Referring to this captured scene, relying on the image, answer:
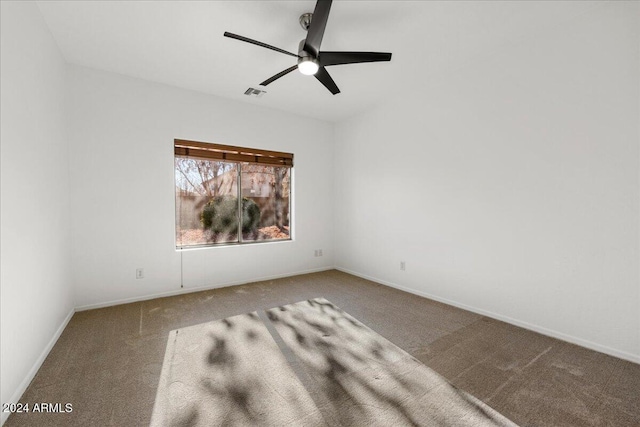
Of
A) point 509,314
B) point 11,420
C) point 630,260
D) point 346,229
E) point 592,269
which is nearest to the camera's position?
point 11,420

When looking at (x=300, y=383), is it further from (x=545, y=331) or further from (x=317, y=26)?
(x=317, y=26)

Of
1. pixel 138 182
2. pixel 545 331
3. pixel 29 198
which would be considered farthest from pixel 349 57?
pixel 545 331

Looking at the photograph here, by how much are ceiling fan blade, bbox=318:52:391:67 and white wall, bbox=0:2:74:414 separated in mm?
2095

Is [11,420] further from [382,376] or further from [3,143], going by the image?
[382,376]

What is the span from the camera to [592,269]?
224 centimetres

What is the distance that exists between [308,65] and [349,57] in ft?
1.17

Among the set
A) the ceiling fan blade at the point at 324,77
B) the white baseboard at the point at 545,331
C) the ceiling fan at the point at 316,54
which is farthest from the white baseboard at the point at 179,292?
the ceiling fan at the point at 316,54

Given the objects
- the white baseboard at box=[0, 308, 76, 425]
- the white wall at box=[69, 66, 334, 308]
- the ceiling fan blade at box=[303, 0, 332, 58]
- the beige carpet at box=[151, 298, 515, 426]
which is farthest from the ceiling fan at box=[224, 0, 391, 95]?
the white baseboard at box=[0, 308, 76, 425]

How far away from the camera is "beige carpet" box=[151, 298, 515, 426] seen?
59.1 inches

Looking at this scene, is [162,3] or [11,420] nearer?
[11,420]

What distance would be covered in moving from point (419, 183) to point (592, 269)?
6.08 ft

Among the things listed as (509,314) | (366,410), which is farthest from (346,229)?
(366,410)

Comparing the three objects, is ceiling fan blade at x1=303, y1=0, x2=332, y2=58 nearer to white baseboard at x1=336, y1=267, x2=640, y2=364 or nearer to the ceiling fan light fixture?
the ceiling fan light fixture

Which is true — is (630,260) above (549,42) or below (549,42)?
below
